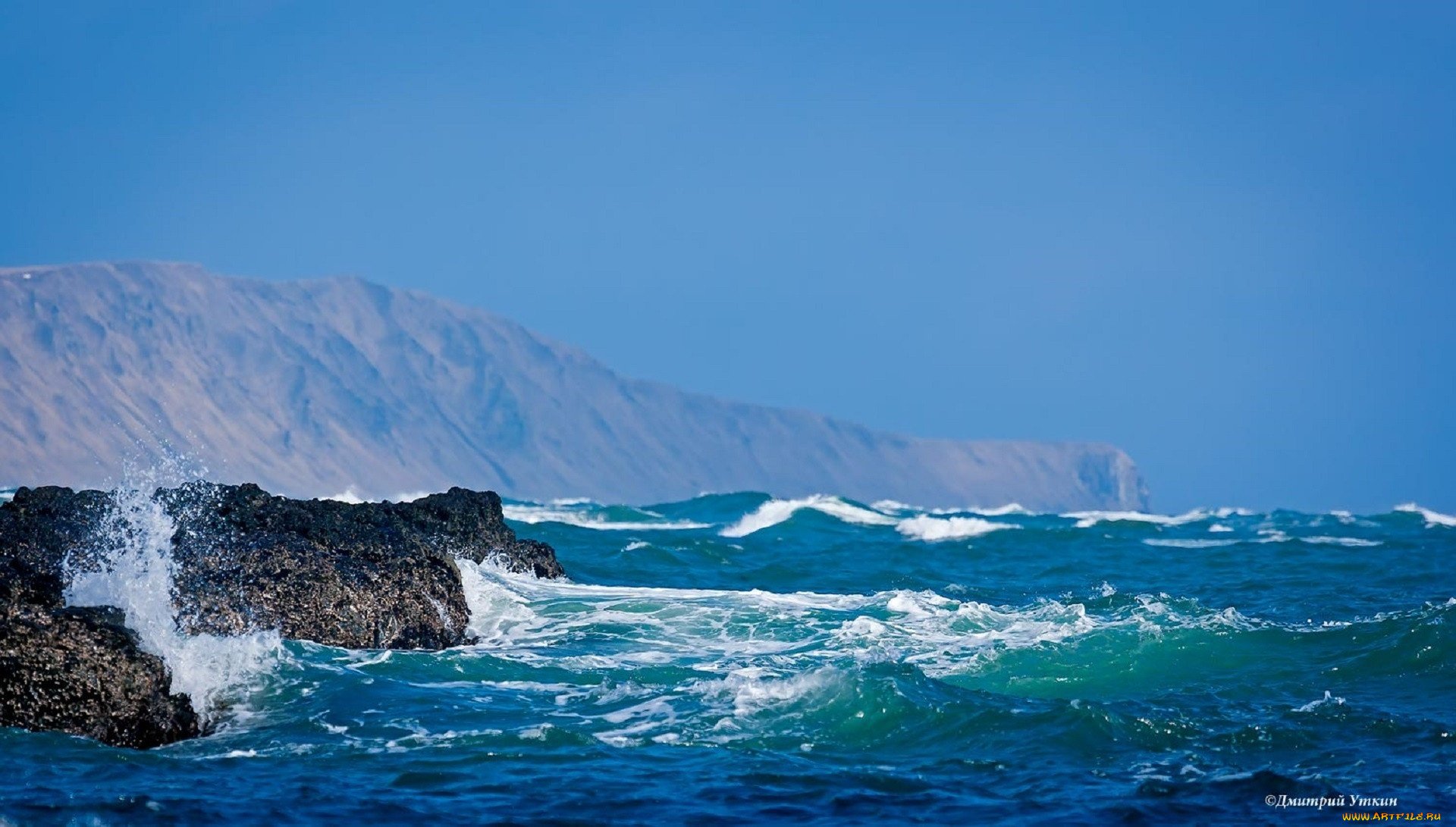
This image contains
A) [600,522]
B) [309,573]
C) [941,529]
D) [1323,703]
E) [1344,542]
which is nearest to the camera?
[1323,703]

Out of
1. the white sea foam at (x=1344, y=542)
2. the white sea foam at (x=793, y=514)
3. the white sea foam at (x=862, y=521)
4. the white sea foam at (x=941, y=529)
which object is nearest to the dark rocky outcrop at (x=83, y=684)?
the white sea foam at (x=862, y=521)

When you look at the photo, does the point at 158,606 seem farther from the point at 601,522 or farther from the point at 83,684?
the point at 601,522

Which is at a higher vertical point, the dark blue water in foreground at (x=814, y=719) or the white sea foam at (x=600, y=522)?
the white sea foam at (x=600, y=522)

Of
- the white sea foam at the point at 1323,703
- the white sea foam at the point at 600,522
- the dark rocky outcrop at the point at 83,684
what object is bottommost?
the white sea foam at the point at 1323,703

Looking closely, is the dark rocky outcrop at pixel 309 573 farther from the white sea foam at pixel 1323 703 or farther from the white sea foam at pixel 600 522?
the white sea foam at pixel 600 522

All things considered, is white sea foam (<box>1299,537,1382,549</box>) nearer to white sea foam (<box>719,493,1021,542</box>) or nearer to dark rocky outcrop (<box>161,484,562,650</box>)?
white sea foam (<box>719,493,1021,542</box>)

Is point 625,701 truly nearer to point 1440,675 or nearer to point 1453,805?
point 1453,805

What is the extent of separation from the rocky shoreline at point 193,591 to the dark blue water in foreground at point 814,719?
402 mm

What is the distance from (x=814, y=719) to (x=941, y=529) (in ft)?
103

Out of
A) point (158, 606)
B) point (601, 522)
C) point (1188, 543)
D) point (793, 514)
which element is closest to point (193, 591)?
point (158, 606)

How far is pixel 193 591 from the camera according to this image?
42.8 ft

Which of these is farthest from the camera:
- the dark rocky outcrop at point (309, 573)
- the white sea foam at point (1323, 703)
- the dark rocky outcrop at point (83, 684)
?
the dark rocky outcrop at point (309, 573)

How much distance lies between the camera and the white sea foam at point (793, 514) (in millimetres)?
45344

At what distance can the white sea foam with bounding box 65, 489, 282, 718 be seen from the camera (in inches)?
445
